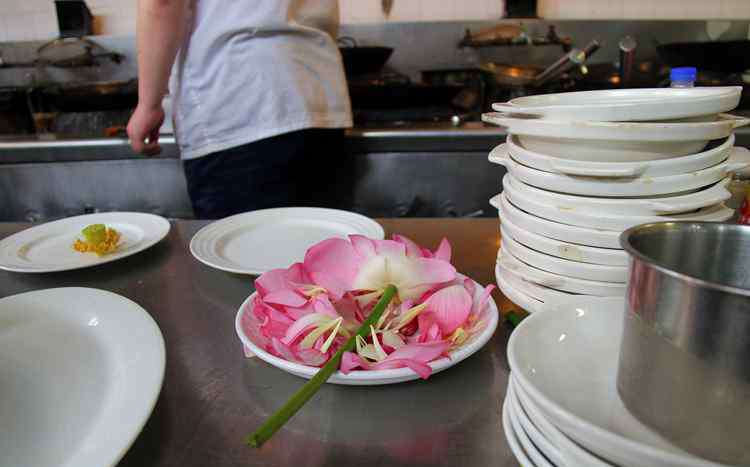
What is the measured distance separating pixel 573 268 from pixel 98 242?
0.67 m

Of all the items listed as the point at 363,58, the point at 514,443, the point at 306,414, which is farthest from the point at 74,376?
the point at 363,58

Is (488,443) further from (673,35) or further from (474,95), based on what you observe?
(673,35)

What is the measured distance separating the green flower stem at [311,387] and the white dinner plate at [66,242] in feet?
1.52

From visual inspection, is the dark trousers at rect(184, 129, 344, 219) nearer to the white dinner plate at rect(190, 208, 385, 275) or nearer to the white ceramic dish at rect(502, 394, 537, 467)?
the white dinner plate at rect(190, 208, 385, 275)

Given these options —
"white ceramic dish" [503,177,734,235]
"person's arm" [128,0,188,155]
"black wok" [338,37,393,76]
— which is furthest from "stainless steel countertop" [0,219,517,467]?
"black wok" [338,37,393,76]

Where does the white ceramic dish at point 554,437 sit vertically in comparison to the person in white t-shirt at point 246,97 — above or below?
below

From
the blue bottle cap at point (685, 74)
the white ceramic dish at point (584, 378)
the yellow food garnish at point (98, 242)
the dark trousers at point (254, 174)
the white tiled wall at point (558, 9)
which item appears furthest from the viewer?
the white tiled wall at point (558, 9)

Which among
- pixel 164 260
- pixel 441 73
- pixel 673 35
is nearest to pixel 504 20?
pixel 441 73

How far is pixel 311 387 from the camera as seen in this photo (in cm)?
36

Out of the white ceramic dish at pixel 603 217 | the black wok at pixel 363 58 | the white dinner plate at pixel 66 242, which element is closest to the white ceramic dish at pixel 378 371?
the white ceramic dish at pixel 603 217

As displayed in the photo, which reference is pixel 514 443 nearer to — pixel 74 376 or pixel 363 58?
pixel 74 376

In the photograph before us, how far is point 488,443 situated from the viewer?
15.1 inches

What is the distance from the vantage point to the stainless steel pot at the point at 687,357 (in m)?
0.28

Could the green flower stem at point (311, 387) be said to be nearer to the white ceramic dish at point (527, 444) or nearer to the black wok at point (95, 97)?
the white ceramic dish at point (527, 444)
